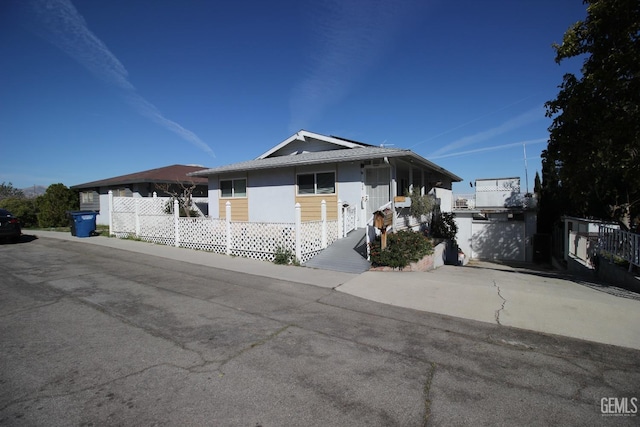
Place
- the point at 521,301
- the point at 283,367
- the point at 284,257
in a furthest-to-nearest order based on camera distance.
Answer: the point at 284,257 < the point at 521,301 < the point at 283,367

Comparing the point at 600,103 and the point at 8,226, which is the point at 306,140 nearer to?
the point at 600,103

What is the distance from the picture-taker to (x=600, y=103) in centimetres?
761

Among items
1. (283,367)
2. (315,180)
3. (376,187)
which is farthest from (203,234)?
(283,367)

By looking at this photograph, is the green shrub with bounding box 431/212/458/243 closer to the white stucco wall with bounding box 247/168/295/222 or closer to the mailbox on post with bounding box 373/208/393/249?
the white stucco wall with bounding box 247/168/295/222

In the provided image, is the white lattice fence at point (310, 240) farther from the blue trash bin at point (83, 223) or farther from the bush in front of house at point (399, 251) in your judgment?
the blue trash bin at point (83, 223)

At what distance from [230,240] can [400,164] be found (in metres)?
7.82

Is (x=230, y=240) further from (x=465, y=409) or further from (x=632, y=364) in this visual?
(x=632, y=364)

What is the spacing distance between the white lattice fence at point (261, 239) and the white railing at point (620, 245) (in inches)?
349

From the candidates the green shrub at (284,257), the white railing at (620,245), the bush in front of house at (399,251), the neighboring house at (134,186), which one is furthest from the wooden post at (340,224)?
the neighboring house at (134,186)

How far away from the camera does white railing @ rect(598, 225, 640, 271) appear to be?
291 inches

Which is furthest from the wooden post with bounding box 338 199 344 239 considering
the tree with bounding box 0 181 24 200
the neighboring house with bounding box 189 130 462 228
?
the tree with bounding box 0 181 24 200

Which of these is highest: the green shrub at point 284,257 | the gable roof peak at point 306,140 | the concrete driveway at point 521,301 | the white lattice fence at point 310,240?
the gable roof peak at point 306,140

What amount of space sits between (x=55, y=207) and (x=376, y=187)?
904 inches

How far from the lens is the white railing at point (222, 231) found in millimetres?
9828
